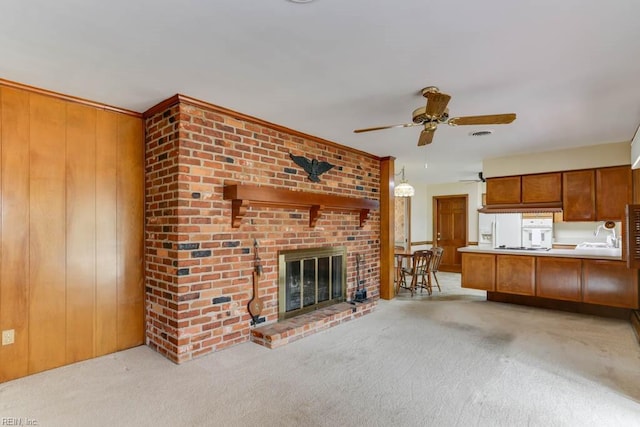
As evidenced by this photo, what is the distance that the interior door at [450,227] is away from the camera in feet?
25.9

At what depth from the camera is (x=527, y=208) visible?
4945 mm

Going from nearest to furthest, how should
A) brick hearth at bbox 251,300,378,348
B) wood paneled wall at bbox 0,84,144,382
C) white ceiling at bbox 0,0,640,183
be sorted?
white ceiling at bbox 0,0,640,183, wood paneled wall at bbox 0,84,144,382, brick hearth at bbox 251,300,378,348

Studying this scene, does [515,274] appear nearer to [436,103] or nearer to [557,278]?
[557,278]

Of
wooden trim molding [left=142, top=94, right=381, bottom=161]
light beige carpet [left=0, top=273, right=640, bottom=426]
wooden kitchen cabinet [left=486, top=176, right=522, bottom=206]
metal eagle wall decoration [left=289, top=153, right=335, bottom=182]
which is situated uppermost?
wooden trim molding [left=142, top=94, right=381, bottom=161]

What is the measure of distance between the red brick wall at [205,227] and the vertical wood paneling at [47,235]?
0.64 meters

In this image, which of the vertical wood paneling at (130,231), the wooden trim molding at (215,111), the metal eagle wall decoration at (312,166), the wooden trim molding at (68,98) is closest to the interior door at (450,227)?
the metal eagle wall decoration at (312,166)

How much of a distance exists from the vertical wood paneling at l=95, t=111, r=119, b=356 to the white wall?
494 cm

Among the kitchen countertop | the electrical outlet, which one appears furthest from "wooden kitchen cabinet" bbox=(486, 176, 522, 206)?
the electrical outlet

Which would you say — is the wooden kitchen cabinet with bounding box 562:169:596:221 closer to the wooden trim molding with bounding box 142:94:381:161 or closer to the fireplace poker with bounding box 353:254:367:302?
the fireplace poker with bounding box 353:254:367:302

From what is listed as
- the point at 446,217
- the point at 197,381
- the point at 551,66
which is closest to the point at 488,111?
the point at 551,66

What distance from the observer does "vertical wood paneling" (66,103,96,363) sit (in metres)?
2.74

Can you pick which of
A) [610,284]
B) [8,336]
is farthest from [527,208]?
[8,336]

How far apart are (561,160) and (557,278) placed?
5.23 ft

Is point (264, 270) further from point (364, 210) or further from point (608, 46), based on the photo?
point (608, 46)
